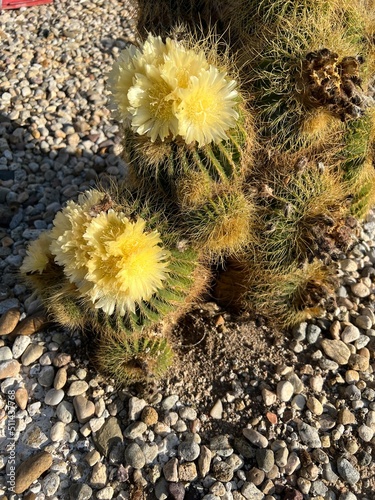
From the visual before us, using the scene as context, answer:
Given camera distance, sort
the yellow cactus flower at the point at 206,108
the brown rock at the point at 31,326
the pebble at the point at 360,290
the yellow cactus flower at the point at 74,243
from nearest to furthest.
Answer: the yellow cactus flower at the point at 206,108 → the yellow cactus flower at the point at 74,243 → the brown rock at the point at 31,326 → the pebble at the point at 360,290

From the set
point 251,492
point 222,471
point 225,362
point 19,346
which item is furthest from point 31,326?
point 251,492

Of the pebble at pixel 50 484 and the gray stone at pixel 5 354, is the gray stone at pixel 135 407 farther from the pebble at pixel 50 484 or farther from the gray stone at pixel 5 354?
the gray stone at pixel 5 354

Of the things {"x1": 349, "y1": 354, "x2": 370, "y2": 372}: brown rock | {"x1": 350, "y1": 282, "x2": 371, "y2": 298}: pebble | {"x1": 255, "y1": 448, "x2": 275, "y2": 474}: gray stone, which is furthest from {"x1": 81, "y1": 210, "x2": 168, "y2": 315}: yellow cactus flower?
{"x1": 350, "y1": 282, "x2": 371, "y2": 298}: pebble

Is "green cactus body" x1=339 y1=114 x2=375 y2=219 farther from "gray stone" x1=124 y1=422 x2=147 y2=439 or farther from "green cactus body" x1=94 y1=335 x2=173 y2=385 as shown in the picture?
"gray stone" x1=124 y1=422 x2=147 y2=439

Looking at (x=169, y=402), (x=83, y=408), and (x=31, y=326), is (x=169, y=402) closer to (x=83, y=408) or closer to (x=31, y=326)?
(x=83, y=408)

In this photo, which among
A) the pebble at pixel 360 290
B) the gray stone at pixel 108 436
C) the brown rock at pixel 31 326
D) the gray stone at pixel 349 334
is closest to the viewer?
the gray stone at pixel 108 436

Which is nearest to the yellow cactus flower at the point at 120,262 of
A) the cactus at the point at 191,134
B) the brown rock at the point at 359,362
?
the cactus at the point at 191,134

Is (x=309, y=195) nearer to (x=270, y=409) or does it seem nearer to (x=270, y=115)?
(x=270, y=115)

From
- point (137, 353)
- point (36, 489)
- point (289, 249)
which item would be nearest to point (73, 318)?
point (137, 353)
